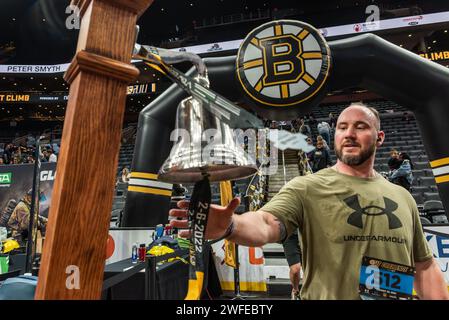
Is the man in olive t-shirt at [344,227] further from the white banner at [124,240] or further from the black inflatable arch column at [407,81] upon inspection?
the white banner at [124,240]

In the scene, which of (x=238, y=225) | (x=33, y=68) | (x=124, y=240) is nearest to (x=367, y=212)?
(x=238, y=225)

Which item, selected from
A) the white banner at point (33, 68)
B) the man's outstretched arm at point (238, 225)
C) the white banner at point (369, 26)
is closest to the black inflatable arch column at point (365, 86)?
the man's outstretched arm at point (238, 225)

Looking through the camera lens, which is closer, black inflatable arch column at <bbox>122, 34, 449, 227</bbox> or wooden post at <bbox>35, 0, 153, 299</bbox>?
wooden post at <bbox>35, 0, 153, 299</bbox>

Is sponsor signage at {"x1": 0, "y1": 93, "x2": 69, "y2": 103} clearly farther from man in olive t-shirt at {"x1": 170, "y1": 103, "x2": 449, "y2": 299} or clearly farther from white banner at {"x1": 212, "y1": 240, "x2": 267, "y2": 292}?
man in olive t-shirt at {"x1": 170, "y1": 103, "x2": 449, "y2": 299}

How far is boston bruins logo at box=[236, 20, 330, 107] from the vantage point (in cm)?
366

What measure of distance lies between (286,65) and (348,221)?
109 inches

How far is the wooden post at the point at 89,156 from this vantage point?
2.45 ft

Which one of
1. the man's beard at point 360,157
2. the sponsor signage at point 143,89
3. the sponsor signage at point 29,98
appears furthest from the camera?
the sponsor signage at point 29,98

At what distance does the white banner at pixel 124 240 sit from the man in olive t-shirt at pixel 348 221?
3007 mm

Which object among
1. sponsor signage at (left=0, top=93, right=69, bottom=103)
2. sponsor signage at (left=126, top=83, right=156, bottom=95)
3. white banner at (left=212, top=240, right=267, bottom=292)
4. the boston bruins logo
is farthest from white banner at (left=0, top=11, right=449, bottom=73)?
white banner at (left=212, top=240, right=267, bottom=292)

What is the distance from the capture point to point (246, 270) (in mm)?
4719

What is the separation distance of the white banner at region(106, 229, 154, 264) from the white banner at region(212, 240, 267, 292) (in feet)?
4.34
